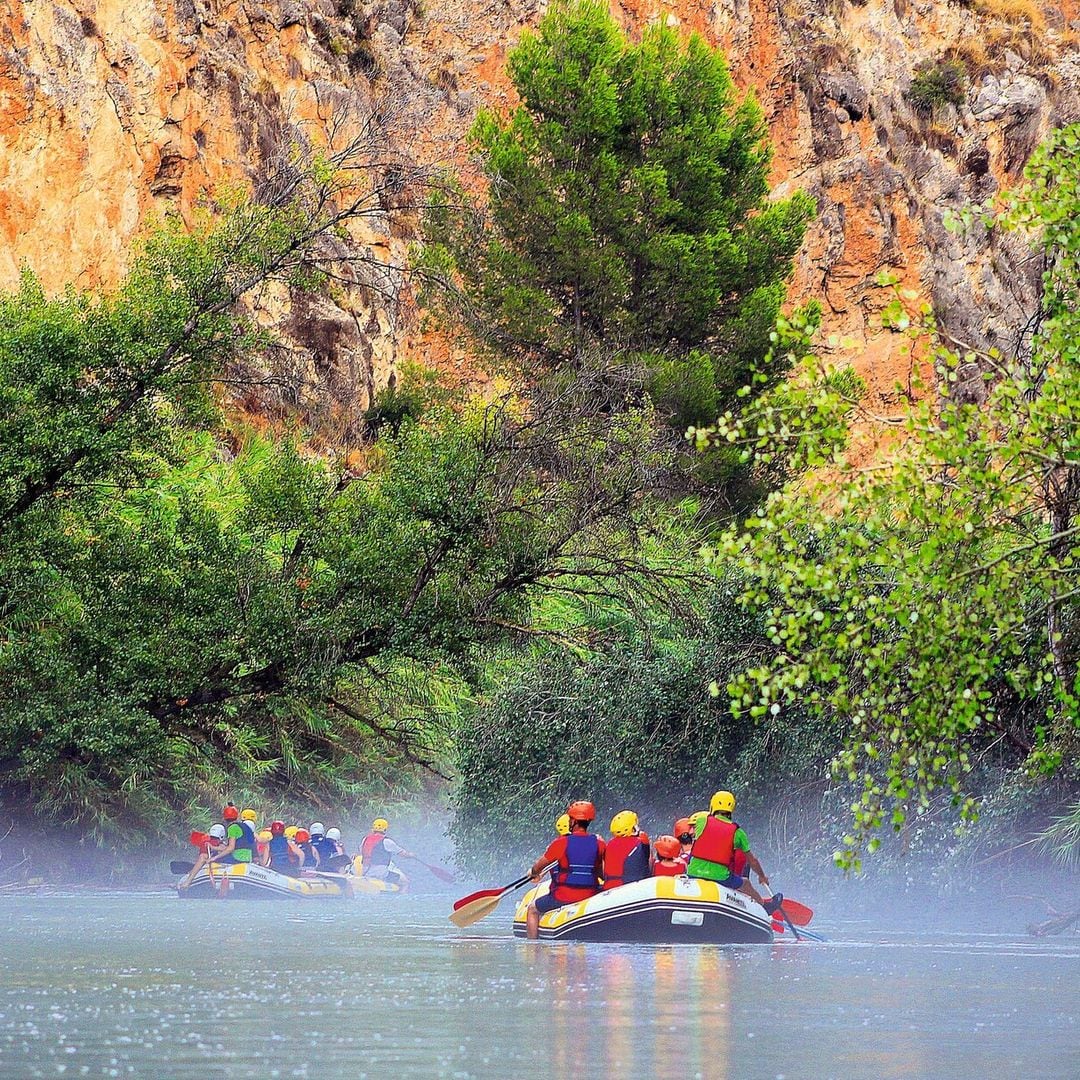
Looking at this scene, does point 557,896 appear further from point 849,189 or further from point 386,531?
point 849,189

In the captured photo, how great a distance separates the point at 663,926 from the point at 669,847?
123 cm

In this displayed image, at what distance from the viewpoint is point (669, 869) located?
19547 millimetres

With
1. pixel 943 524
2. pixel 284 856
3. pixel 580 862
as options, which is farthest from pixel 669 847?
pixel 284 856

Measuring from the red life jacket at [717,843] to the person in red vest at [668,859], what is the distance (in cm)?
27

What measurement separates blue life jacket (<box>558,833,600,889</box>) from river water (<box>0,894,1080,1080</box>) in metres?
1.09

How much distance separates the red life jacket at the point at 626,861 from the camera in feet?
63.5

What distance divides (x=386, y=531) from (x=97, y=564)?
3581 millimetres

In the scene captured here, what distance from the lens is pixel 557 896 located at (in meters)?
19.5

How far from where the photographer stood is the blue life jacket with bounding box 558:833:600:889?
63.4 feet

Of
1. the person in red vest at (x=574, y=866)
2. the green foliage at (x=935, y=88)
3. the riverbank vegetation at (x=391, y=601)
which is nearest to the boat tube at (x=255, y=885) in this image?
the riverbank vegetation at (x=391, y=601)

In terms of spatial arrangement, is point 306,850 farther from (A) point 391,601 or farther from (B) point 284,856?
(A) point 391,601

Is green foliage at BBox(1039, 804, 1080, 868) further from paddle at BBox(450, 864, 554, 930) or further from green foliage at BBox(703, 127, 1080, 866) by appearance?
green foliage at BBox(703, 127, 1080, 866)

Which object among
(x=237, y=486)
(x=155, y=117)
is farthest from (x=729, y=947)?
(x=155, y=117)

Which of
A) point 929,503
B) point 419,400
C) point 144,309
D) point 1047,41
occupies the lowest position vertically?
point 929,503
